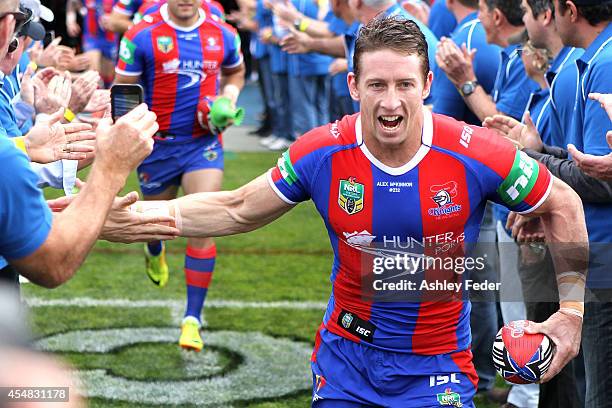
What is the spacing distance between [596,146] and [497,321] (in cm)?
239

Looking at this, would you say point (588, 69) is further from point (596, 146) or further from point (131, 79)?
point (131, 79)

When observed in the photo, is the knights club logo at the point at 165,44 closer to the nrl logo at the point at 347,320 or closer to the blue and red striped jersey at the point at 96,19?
the nrl logo at the point at 347,320

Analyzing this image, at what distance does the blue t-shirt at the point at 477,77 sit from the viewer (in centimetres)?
655

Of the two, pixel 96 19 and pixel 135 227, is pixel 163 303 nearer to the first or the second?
pixel 135 227

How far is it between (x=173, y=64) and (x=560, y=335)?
4.60 m

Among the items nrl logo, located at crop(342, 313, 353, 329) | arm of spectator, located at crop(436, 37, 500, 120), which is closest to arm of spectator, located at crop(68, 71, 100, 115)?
arm of spectator, located at crop(436, 37, 500, 120)

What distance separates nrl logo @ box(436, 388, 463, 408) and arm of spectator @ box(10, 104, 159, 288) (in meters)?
1.56

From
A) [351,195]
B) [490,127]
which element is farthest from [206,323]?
[351,195]

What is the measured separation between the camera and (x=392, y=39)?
12.6 feet

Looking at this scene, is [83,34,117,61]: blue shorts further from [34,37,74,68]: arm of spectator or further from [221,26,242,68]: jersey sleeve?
[34,37,74,68]: arm of spectator

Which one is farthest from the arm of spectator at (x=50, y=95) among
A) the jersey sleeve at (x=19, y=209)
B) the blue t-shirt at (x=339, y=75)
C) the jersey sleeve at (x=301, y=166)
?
the blue t-shirt at (x=339, y=75)

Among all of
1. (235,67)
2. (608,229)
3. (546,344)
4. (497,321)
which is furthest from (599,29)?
(235,67)

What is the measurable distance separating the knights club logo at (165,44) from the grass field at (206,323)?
2.12m

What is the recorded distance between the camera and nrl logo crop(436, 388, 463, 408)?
3848 millimetres
